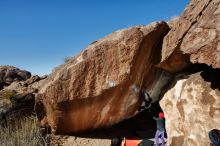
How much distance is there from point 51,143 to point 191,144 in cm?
348

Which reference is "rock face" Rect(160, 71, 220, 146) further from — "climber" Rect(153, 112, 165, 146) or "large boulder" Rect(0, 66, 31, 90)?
"large boulder" Rect(0, 66, 31, 90)

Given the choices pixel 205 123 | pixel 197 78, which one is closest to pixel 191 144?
pixel 205 123

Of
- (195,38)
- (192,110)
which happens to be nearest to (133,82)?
(192,110)

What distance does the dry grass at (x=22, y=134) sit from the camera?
8.27 meters

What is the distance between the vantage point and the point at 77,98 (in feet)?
27.5

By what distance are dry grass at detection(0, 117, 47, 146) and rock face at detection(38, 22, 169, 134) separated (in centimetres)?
56

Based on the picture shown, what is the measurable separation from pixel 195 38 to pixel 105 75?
2.38 m

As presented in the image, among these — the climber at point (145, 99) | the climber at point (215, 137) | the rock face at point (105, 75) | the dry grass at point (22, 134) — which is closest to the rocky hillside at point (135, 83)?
the rock face at point (105, 75)

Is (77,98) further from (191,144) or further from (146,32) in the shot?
(191,144)

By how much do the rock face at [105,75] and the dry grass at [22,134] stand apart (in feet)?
1.83

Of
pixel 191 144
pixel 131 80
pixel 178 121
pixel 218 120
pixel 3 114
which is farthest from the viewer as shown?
pixel 3 114

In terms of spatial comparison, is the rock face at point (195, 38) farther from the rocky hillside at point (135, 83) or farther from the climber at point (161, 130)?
the climber at point (161, 130)

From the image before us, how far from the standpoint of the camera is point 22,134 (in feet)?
27.7

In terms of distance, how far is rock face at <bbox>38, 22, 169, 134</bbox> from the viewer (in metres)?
8.32
